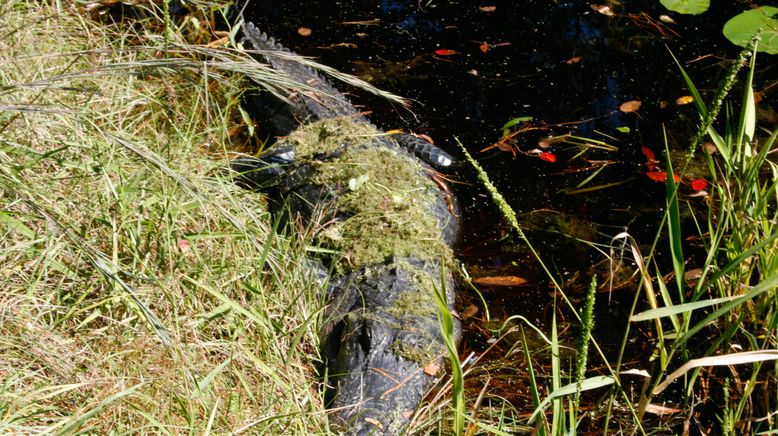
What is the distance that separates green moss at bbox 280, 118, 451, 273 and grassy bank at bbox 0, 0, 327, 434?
0.40 meters

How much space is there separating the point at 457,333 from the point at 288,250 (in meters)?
0.87

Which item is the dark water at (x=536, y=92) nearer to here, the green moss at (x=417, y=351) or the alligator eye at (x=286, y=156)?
the green moss at (x=417, y=351)

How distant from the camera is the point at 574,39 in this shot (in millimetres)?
5590

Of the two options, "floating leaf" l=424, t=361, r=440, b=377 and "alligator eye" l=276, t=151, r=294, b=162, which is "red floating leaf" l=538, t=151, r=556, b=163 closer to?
"alligator eye" l=276, t=151, r=294, b=162

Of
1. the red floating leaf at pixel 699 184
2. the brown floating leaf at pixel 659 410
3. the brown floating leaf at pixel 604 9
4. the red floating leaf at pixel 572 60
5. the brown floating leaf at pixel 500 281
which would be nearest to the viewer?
the brown floating leaf at pixel 659 410

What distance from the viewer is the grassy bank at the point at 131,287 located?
7.00ft

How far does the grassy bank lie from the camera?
2.13 meters

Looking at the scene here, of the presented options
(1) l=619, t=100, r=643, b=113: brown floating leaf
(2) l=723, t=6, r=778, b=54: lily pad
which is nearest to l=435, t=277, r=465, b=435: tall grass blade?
(1) l=619, t=100, r=643, b=113: brown floating leaf

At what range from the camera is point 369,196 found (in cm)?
378

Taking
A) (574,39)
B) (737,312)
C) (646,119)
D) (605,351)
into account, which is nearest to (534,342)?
(605,351)

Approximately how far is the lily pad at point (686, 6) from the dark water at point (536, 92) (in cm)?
12

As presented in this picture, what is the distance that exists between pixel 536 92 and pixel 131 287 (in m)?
3.26

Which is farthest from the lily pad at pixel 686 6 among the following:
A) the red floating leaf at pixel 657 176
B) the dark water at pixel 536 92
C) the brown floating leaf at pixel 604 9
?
the red floating leaf at pixel 657 176

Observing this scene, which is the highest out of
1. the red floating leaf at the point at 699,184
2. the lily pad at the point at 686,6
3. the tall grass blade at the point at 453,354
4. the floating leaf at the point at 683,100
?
the tall grass blade at the point at 453,354
